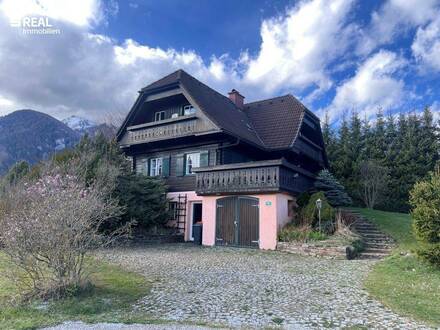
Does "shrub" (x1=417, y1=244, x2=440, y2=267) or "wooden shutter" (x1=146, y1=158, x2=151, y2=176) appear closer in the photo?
"shrub" (x1=417, y1=244, x2=440, y2=267)

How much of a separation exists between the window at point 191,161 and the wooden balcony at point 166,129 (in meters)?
1.49

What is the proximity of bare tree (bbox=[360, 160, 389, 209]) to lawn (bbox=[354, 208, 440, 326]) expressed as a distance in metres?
14.3

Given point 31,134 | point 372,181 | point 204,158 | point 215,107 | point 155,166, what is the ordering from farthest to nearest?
point 31,134
point 372,181
point 155,166
point 215,107
point 204,158

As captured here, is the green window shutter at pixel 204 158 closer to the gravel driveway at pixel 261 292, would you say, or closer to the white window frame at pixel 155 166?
the white window frame at pixel 155 166

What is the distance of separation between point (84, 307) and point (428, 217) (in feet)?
30.6

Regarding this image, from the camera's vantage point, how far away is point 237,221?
15430mm

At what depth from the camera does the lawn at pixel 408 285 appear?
6398 mm

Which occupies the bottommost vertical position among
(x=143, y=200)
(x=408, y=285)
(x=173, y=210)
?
(x=408, y=285)

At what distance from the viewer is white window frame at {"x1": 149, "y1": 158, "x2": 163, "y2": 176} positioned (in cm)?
2147

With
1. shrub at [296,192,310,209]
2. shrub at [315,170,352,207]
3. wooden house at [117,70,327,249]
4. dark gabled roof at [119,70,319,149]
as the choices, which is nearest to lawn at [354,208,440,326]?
shrub at [296,192,310,209]

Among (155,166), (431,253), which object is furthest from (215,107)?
(431,253)

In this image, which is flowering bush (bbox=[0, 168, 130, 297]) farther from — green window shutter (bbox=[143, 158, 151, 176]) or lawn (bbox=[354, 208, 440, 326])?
green window shutter (bbox=[143, 158, 151, 176])

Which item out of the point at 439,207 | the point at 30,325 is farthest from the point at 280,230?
the point at 30,325

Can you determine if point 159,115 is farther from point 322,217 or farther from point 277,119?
point 322,217
